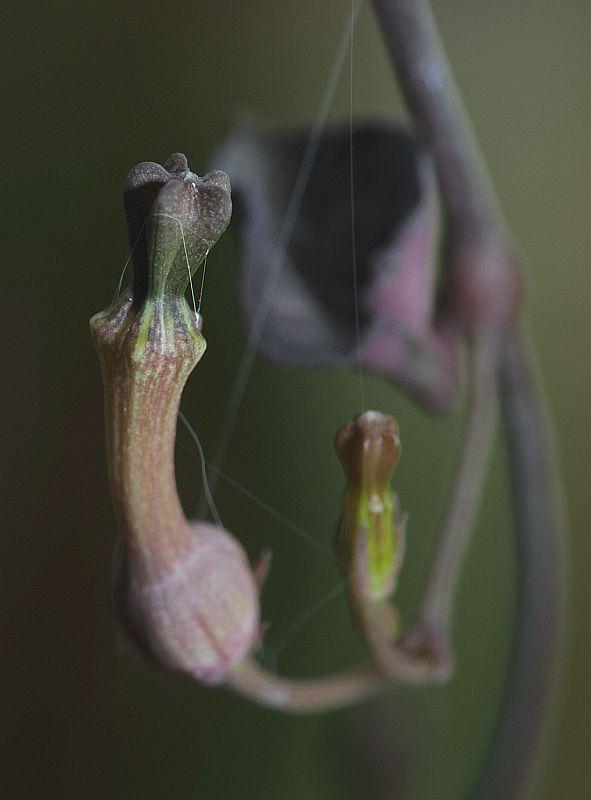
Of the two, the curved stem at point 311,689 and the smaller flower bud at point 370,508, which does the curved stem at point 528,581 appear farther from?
the smaller flower bud at point 370,508

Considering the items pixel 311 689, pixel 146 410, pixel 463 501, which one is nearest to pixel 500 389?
pixel 463 501

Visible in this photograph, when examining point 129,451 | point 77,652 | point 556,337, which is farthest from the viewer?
point 556,337

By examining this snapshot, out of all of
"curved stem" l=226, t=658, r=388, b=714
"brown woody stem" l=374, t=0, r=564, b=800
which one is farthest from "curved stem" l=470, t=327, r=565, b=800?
"curved stem" l=226, t=658, r=388, b=714

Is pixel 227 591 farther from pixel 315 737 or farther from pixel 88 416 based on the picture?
pixel 315 737

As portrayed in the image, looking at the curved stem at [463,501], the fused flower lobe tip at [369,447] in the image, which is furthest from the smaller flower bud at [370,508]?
the curved stem at [463,501]

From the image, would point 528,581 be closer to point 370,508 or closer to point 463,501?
point 463,501

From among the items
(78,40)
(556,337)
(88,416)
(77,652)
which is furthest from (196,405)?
(556,337)
